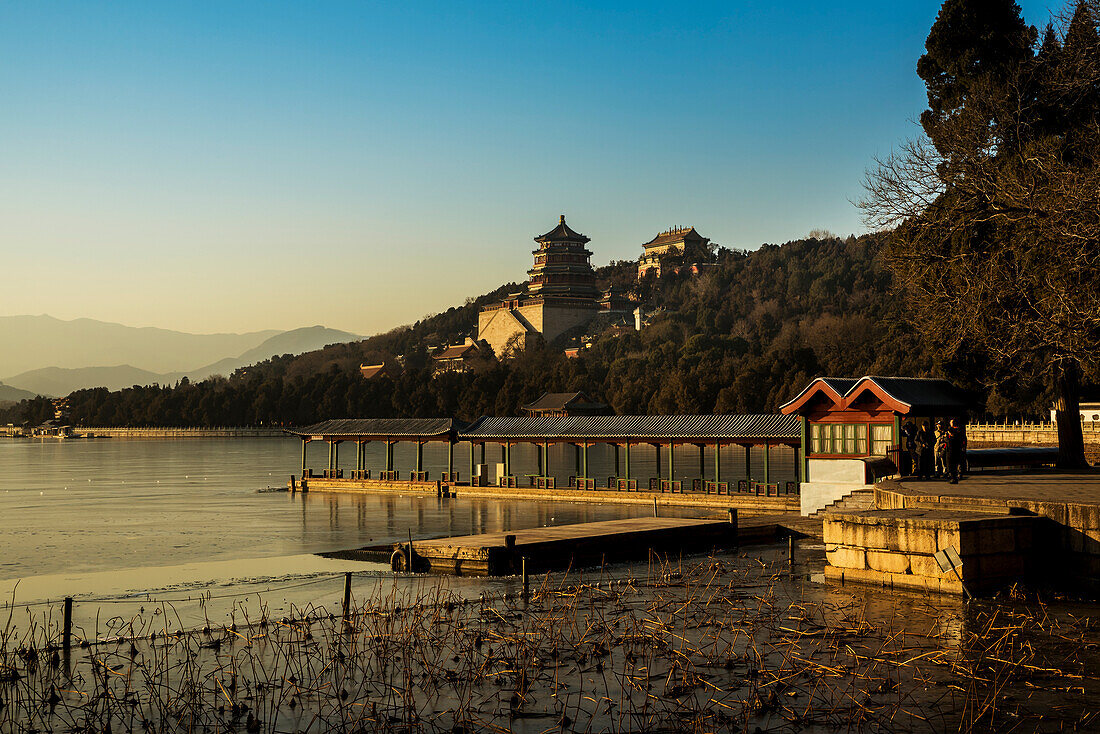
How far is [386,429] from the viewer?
2260 inches

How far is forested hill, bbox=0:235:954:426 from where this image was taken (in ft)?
317

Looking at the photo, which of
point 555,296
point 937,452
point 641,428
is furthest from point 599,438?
point 555,296

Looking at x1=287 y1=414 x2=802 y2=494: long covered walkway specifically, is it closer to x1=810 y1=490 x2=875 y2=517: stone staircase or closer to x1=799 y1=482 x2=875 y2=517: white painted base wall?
x1=799 y1=482 x2=875 y2=517: white painted base wall

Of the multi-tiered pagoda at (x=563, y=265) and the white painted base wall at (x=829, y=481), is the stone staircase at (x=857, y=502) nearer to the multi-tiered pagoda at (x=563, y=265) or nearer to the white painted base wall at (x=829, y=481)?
the white painted base wall at (x=829, y=481)

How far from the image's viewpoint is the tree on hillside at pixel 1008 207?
24594mm

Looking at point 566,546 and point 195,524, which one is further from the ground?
point 566,546

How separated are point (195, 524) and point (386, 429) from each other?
16.1m

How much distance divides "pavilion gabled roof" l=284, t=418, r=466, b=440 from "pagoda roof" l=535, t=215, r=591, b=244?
110 meters

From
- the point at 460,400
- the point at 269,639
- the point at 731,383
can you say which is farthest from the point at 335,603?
the point at 460,400

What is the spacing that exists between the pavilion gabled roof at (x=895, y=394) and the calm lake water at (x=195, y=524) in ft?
31.6

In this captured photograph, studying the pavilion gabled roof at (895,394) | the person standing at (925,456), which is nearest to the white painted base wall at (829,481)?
the pavilion gabled roof at (895,394)

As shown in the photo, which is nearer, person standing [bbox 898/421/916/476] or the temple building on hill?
person standing [bbox 898/421/916/476]

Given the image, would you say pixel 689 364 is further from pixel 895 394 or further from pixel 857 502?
pixel 857 502

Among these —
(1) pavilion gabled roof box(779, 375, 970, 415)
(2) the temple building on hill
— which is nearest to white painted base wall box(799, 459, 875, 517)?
(1) pavilion gabled roof box(779, 375, 970, 415)
